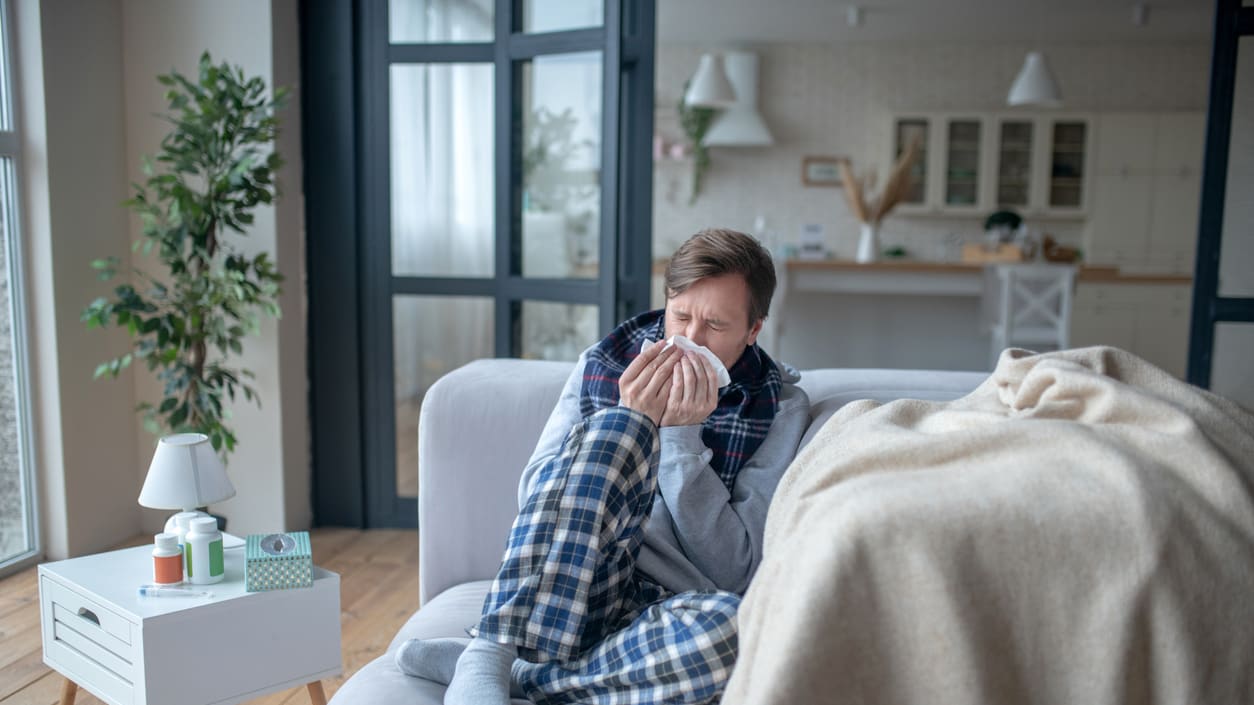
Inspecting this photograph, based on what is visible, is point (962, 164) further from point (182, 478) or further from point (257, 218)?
point (182, 478)

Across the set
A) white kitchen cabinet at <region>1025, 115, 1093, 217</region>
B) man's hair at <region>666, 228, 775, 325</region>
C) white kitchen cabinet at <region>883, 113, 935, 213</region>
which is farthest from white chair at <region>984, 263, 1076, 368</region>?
man's hair at <region>666, 228, 775, 325</region>

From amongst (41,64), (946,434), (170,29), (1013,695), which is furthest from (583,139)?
(1013,695)

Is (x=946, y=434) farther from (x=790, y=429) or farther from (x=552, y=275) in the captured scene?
(x=552, y=275)

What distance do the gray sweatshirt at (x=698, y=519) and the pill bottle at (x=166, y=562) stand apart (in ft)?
2.26

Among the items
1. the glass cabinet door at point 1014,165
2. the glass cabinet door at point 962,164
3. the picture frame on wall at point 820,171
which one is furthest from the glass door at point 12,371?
the glass cabinet door at point 1014,165

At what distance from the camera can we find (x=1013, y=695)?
1100mm

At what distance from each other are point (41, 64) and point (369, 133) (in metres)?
0.96

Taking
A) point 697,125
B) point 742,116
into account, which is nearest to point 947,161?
point 742,116

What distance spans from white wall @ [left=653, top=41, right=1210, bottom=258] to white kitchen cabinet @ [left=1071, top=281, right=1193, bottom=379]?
1028 millimetres

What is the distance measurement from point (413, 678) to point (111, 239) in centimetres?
232

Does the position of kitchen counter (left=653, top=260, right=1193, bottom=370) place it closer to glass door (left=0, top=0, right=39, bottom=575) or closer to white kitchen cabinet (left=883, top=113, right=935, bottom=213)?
white kitchen cabinet (left=883, top=113, right=935, bottom=213)

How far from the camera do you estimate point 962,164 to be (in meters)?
7.64

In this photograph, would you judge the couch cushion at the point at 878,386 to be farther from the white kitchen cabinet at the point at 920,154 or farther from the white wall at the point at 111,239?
the white kitchen cabinet at the point at 920,154

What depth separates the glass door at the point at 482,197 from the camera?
319cm
